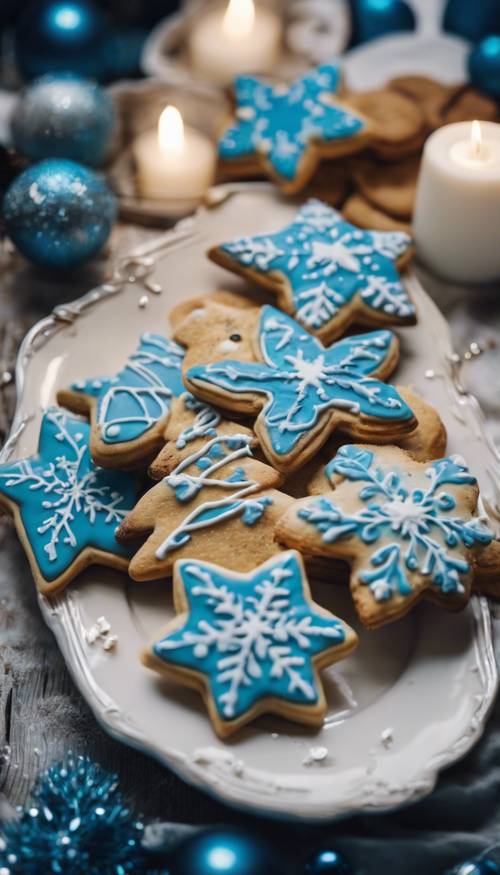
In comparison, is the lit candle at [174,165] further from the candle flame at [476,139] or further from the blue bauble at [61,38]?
the candle flame at [476,139]

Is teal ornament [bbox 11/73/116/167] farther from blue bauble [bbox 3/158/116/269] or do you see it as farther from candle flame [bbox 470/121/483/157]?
candle flame [bbox 470/121/483/157]

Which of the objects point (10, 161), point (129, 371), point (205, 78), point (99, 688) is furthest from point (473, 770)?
point (205, 78)

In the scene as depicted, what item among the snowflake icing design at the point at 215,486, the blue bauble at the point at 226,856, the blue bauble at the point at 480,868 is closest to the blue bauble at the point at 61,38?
the snowflake icing design at the point at 215,486

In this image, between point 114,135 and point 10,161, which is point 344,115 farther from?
point 10,161

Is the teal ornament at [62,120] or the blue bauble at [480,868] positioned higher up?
the teal ornament at [62,120]

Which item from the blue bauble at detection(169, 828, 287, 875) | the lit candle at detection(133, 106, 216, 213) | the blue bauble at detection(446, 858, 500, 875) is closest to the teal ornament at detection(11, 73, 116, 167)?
the lit candle at detection(133, 106, 216, 213)

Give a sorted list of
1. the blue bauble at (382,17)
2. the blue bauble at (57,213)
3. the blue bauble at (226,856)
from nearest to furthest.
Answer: the blue bauble at (226,856) < the blue bauble at (57,213) < the blue bauble at (382,17)
